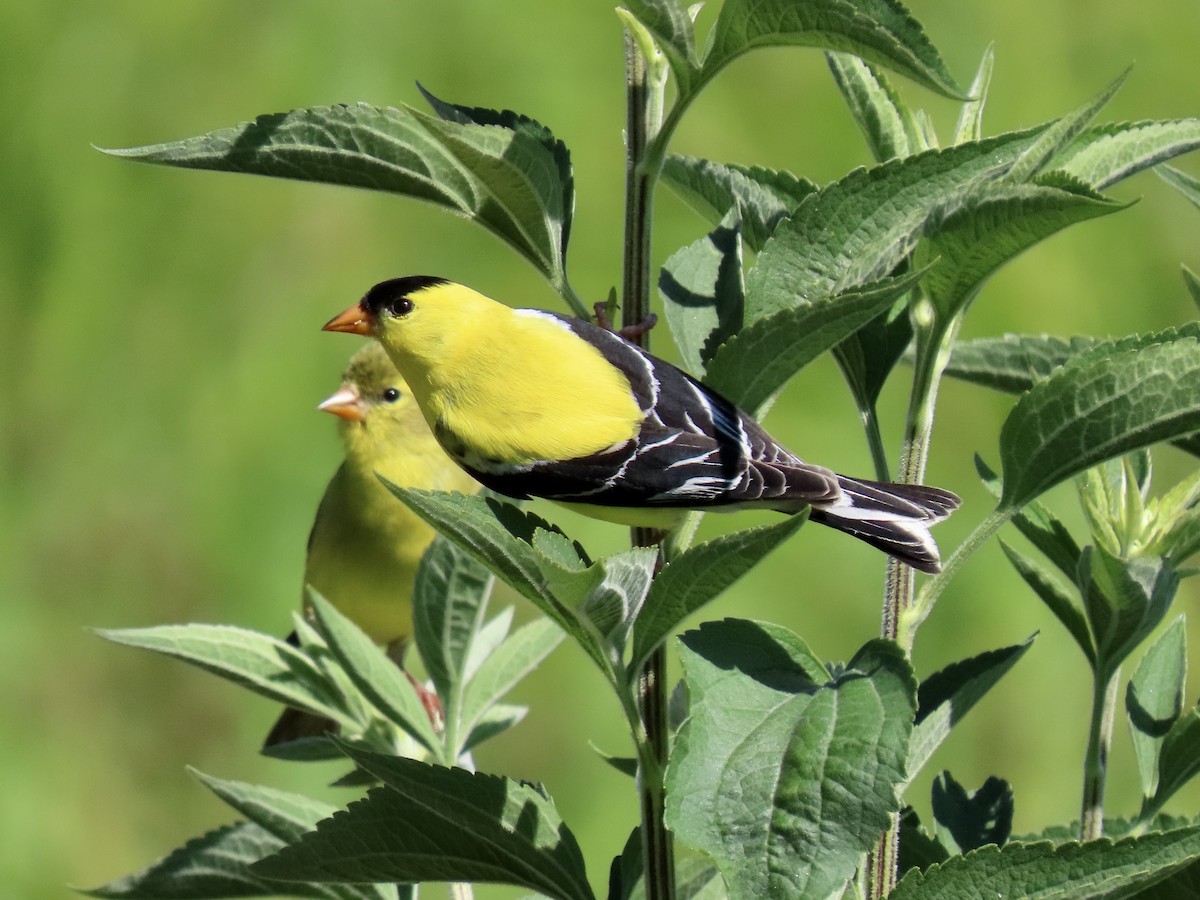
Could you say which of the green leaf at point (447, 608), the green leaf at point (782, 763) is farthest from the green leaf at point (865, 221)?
the green leaf at point (447, 608)

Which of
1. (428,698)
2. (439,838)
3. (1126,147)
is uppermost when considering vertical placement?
(1126,147)

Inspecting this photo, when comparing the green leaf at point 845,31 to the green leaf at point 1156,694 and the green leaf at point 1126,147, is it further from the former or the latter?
the green leaf at point 1156,694

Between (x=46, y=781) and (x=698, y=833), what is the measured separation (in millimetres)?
3286

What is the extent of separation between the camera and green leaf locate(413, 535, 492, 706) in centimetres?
119

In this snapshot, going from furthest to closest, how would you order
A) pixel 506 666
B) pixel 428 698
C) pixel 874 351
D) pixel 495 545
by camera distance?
pixel 428 698 → pixel 506 666 → pixel 874 351 → pixel 495 545

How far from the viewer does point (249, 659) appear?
1217 millimetres

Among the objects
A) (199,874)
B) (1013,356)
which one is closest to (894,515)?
(1013,356)

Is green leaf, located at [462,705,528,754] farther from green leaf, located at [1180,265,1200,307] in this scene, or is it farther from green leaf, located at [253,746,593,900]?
green leaf, located at [1180,265,1200,307]

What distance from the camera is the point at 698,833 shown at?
691mm

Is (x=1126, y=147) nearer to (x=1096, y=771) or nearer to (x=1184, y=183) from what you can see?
(x=1184, y=183)

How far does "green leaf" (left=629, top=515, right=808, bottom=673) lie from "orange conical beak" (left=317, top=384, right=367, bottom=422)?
1.64 m

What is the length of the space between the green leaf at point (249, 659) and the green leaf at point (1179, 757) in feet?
2.23

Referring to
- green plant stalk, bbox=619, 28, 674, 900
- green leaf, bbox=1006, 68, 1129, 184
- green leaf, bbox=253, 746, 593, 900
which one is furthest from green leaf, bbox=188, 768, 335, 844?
green leaf, bbox=1006, 68, 1129, 184

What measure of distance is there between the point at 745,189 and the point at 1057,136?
0.73 feet
